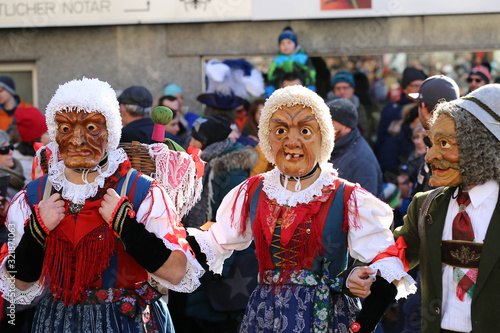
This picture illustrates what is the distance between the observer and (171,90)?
8.41 m

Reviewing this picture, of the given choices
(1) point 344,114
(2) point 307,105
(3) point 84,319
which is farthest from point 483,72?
(3) point 84,319

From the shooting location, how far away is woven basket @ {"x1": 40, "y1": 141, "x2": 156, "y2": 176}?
4328mm

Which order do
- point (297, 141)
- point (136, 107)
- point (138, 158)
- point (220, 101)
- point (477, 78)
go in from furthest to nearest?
1. point (477, 78)
2. point (220, 101)
3. point (136, 107)
4. point (138, 158)
5. point (297, 141)

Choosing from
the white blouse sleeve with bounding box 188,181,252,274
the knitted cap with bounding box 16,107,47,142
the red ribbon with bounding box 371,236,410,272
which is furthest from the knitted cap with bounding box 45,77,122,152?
the knitted cap with bounding box 16,107,47,142

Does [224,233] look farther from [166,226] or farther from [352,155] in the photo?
[352,155]

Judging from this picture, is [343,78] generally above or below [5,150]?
above

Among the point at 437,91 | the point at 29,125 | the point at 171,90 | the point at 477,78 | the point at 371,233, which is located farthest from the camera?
the point at 171,90

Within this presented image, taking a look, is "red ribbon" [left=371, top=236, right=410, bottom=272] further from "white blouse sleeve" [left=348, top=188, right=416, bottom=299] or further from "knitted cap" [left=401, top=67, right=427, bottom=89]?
"knitted cap" [left=401, top=67, right=427, bottom=89]

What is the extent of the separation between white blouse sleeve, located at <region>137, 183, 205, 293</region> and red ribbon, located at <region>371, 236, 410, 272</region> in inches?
33.7

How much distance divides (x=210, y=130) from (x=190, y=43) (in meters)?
3.26

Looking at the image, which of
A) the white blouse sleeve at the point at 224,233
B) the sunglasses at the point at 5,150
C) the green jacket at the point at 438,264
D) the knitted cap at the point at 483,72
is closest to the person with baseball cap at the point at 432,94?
the green jacket at the point at 438,264

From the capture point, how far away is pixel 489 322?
3.53 meters

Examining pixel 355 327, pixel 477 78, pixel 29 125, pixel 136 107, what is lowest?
pixel 355 327

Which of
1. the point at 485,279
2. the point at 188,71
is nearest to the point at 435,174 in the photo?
the point at 485,279
